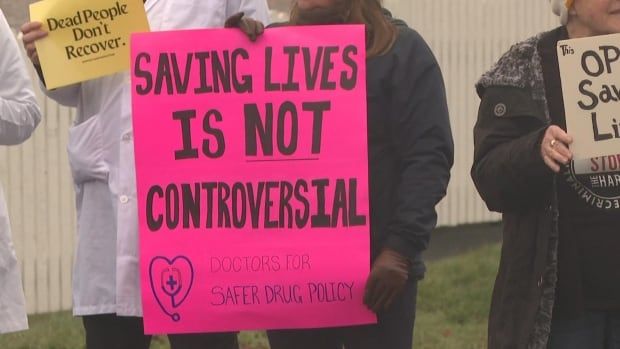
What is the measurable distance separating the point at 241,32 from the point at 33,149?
206 inches

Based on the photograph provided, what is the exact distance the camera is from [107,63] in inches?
213

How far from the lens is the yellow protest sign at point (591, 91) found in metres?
A: 4.59

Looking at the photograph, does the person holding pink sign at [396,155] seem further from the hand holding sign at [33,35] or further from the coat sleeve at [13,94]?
the coat sleeve at [13,94]

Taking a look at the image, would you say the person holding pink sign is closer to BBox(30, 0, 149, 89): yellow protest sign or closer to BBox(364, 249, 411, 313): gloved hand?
BBox(364, 249, 411, 313): gloved hand

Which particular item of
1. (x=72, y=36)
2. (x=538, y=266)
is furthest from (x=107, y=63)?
(x=538, y=266)

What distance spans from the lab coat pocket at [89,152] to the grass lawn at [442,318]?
10.7 feet

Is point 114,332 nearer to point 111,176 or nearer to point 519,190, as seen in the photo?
point 111,176

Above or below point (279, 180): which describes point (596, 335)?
below

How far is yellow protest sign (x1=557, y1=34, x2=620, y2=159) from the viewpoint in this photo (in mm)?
4590

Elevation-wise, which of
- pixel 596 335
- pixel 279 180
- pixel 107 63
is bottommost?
pixel 596 335

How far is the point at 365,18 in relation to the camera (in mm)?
4883

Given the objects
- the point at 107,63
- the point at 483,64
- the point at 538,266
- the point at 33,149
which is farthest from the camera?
the point at 483,64

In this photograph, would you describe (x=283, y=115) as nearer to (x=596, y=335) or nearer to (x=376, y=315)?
(x=376, y=315)

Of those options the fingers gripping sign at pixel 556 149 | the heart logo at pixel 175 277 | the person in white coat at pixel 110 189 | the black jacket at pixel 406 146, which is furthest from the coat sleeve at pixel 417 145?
the person in white coat at pixel 110 189
